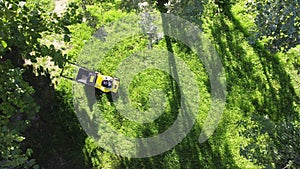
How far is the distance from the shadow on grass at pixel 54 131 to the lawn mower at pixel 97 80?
1.35 feet

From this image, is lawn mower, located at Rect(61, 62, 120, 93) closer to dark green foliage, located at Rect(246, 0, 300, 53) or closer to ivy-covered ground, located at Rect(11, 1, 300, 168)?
ivy-covered ground, located at Rect(11, 1, 300, 168)

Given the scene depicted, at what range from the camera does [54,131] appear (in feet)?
26.4

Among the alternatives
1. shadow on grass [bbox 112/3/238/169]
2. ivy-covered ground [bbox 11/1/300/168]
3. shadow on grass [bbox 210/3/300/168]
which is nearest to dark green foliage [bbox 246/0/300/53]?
ivy-covered ground [bbox 11/1/300/168]

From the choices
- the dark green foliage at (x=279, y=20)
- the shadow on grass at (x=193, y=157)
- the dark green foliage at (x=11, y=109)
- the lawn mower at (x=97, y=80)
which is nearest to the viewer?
the dark green foliage at (x=11, y=109)

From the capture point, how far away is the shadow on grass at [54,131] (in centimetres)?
786

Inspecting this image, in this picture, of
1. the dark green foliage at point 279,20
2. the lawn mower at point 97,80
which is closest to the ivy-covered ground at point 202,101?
the lawn mower at point 97,80

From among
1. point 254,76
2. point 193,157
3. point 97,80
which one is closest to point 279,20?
point 254,76

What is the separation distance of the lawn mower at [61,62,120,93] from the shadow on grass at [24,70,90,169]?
411mm

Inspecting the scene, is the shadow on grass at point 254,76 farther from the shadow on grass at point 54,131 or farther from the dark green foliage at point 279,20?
the shadow on grass at point 54,131

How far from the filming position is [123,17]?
29.1ft

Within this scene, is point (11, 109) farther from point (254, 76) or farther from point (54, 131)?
point (254, 76)

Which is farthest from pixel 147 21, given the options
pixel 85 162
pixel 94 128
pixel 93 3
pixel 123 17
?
pixel 85 162

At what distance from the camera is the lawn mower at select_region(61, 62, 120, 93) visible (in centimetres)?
813

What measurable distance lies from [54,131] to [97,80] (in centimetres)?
124
